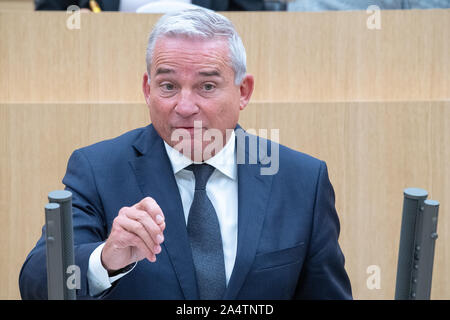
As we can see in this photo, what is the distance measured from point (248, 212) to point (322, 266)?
0.11m

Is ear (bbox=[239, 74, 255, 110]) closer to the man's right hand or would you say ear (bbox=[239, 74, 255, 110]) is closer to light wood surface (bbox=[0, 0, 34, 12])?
the man's right hand

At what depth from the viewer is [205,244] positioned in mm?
803

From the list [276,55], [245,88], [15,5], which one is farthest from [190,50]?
[15,5]

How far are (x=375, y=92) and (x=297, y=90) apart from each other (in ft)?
0.46

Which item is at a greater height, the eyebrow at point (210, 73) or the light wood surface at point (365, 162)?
the eyebrow at point (210, 73)

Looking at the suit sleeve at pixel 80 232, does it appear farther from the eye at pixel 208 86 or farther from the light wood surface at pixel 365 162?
the light wood surface at pixel 365 162

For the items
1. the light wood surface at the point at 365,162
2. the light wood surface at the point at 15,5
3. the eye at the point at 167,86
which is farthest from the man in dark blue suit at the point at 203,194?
the light wood surface at the point at 15,5

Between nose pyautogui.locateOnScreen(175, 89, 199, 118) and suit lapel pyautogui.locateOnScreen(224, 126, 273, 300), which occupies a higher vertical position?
nose pyautogui.locateOnScreen(175, 89, 199, 118)

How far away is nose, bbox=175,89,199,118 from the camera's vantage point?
0.77 meters

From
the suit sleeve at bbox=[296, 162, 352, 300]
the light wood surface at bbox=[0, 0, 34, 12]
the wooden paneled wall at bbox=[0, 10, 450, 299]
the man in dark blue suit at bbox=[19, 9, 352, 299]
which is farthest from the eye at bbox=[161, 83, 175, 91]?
the light wood surface at bbox=[0, 0, 34, 12]

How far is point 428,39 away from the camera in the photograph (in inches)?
47.6

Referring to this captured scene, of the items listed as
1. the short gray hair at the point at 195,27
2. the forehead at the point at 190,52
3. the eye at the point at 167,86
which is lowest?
the eye at the point at 167,86

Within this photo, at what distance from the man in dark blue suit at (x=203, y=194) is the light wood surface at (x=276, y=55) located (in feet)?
1.13

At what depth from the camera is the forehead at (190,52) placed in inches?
30.5
